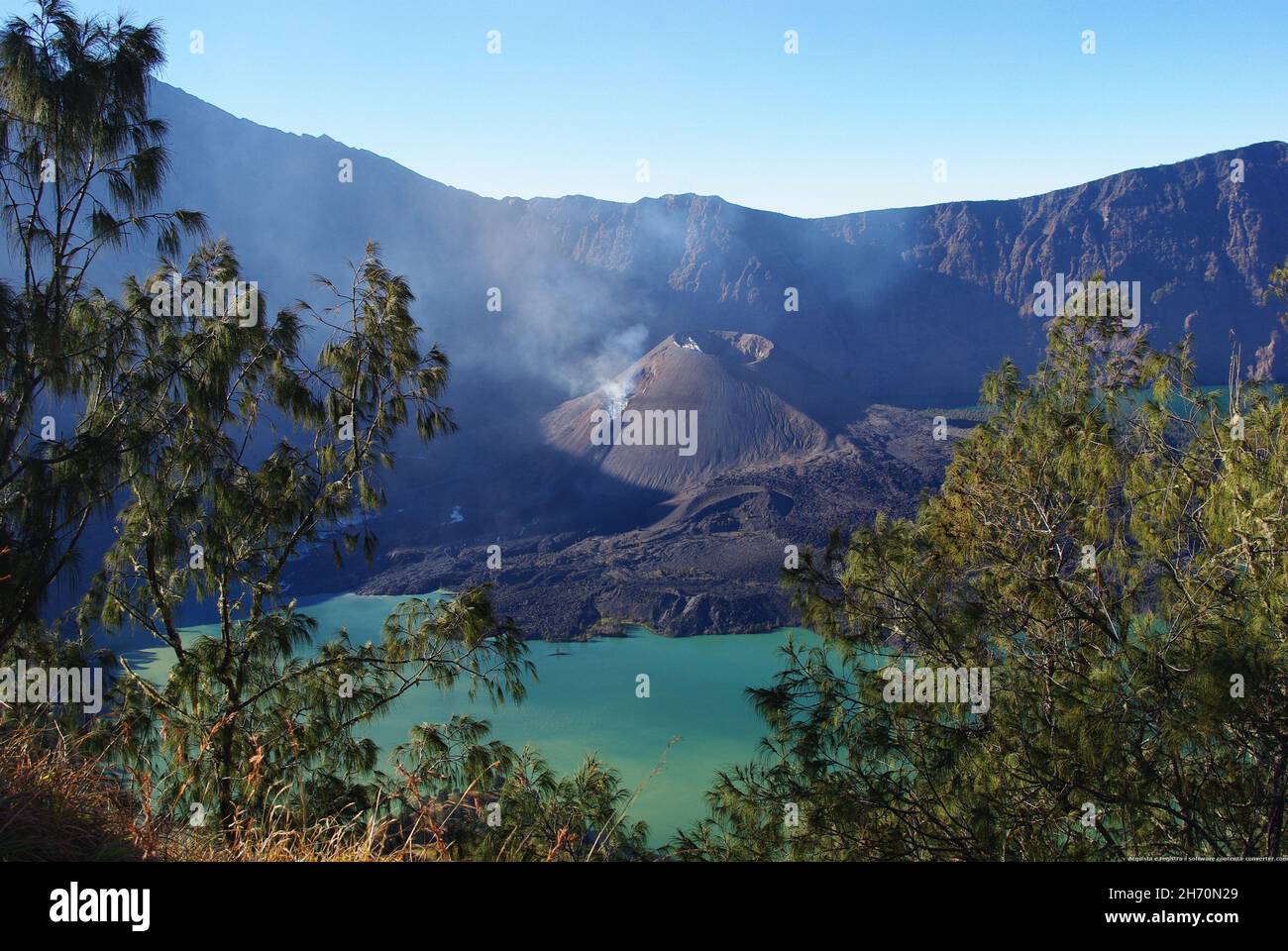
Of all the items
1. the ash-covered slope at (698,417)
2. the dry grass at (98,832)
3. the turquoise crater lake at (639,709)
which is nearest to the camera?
the dry grass at (98,832)

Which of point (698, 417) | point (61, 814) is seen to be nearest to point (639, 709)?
point (61, 814)

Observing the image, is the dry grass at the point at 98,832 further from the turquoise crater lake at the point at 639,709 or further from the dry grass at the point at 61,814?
the turquoise crater lake at the point at 639,709

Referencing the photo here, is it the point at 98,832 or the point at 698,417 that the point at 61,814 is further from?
the point at 698,417

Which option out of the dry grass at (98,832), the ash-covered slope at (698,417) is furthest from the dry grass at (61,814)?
the ash-covered slope at (698,417)

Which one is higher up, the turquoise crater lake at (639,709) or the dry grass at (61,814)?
the dry grass at (61,814)

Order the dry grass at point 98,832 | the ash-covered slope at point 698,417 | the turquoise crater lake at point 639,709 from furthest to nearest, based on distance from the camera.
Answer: the ash-covered slope at point 698,417 → the turquoise crater lake at point 639,709 → the dry grass at point 98,832

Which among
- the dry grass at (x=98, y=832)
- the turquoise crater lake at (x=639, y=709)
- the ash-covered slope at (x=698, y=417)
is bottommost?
the turquoise crater lake at (x=639, y=709)
